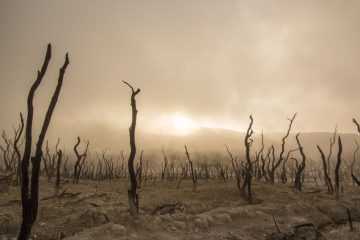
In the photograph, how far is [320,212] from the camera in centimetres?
1297

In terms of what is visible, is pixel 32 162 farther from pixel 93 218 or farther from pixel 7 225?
pixel 7 225

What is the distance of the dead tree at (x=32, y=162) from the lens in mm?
4594

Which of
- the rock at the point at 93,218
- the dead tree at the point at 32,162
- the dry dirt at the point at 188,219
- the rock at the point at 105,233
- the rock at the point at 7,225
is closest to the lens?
the dead tree at the point at 32,162

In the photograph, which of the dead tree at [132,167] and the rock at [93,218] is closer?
the dead tree at [132,167]

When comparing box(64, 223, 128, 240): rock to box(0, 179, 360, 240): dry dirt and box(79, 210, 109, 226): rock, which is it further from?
box(79, 210, 109, 226): rock

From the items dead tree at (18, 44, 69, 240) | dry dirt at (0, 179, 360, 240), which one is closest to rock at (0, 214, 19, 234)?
dry dirt at (0, 179, 360, 240)

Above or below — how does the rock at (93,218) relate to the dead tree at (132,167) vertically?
below

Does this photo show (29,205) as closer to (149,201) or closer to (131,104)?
(131,104)

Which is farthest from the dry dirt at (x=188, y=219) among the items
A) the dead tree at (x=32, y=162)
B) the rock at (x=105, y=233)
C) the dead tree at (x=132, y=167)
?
the dead tree at (x=32, y=162)

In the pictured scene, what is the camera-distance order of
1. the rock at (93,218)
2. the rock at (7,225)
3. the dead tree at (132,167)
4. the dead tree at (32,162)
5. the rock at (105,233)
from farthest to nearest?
the rock at (93,218)
the dead tree at (132,167)
the rock at (7,225)
the rock at (105,233)
the dead tree at (32,162)

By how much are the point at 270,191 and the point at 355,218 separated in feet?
14.3

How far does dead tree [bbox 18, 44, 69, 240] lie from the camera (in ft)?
15.1

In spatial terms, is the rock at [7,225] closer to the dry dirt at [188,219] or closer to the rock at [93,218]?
the dry dirt at [188,219]

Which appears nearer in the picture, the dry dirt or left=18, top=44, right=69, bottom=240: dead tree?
left=18, top=44, right=69, bottom=240: dead tree
